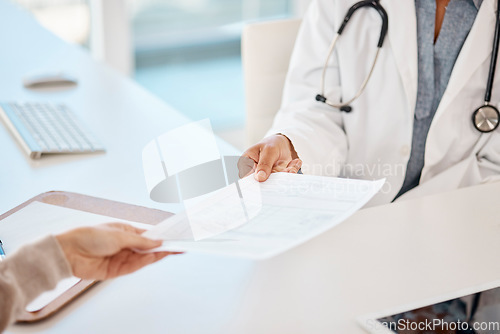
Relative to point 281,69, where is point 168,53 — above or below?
below

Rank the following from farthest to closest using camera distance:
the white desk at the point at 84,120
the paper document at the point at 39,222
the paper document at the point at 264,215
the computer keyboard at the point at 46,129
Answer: the computer keyboard at the point at 46,129 → the white desk at the point at 84,120 → the paper document at the point at 39,222 → the paper document at the point at 264,215

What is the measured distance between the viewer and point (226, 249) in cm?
62

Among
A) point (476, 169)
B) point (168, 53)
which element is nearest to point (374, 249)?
point (476, 169)

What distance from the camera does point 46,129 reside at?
119 cm

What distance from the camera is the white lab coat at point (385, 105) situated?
3.82ft

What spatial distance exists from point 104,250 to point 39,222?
25 cm

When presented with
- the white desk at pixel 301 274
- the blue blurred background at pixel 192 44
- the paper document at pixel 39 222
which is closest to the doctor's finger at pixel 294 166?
the white desk at pixel 301 274

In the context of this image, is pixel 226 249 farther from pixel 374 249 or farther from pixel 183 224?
pixel 374 249

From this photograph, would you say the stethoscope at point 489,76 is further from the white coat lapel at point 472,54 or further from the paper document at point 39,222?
the paper document at point 39,222

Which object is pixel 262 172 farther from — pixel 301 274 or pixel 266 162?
pixel 301 274

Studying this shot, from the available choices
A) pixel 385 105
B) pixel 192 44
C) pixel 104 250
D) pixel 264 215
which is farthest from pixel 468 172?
pixel 192 44

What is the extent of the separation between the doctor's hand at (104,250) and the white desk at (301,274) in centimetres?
4

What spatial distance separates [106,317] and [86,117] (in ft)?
2.45

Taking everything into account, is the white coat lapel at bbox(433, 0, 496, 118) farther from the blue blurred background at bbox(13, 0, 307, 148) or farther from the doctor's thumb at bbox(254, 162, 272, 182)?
the blue blurred background at bbox(13, 0, 307, 148)
